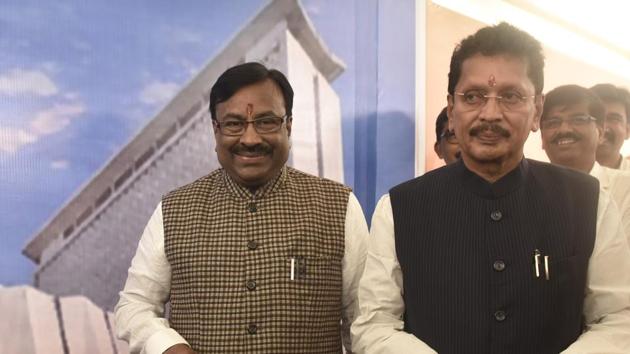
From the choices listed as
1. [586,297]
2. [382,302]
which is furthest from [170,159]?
[586,297]

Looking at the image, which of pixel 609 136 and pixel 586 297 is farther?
pixel 609 136

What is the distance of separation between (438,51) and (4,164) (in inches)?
70.2

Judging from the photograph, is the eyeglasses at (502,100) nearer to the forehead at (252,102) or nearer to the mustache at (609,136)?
the forehead at (252,102)

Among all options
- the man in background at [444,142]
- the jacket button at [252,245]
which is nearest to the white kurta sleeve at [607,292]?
the jacket button at [252,245]

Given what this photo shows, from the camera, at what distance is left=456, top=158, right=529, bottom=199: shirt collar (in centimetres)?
142

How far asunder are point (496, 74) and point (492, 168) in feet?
0.67

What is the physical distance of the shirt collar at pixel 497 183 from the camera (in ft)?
4.64

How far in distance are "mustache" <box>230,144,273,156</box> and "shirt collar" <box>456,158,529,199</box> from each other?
534 millimetres

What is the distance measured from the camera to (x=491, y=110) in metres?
1.34

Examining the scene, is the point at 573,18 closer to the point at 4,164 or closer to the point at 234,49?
the point at 234,49

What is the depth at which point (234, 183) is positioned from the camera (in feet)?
5.82

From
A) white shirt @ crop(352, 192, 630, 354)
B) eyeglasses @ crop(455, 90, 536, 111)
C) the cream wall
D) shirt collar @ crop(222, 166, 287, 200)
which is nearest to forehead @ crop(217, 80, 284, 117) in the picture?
shirt collar @ crop(222, 166, 287, 200)

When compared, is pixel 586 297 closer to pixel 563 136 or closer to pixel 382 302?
pixel 382 302

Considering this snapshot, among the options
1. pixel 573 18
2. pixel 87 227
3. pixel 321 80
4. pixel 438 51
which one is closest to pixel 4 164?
pixel 87 227
